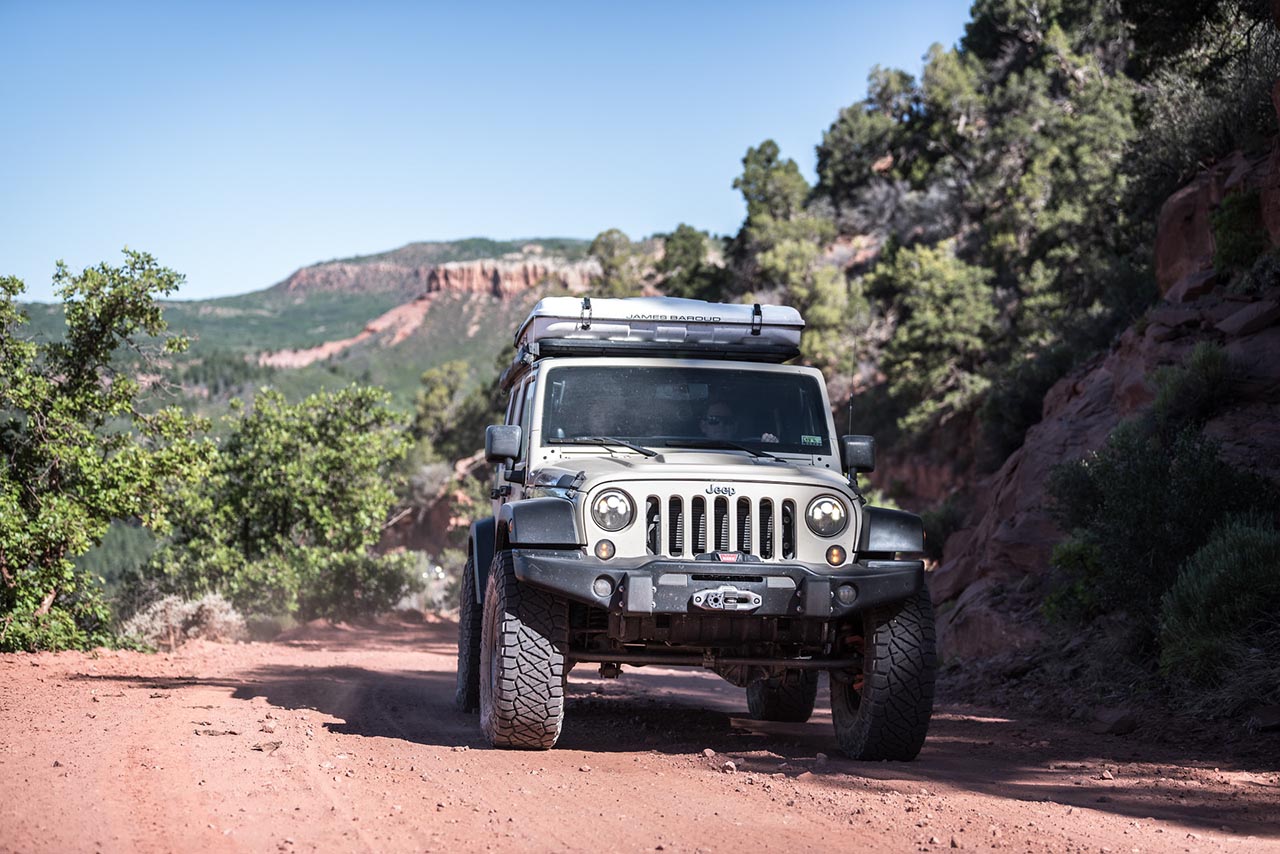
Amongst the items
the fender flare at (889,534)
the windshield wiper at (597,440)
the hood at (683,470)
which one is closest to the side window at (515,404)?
the windshield wiper at (597,440)

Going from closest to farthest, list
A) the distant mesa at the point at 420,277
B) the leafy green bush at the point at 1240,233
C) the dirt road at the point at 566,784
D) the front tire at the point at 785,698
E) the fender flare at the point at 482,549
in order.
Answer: the dirt road at the point at 566,784
the fender flare at the point at 482,549
the front tire at the point at 785,698
the leafy green bush at the point at 1240,233
the distant mesa at the point at 420,277

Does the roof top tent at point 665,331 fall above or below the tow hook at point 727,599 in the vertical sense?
above

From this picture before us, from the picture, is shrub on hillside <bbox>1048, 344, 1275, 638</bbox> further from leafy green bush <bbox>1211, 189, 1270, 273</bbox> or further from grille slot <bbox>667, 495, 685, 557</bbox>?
grille slot <bbox>667, 495, 685, 557</bbox>

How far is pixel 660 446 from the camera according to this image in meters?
Result: 7.77

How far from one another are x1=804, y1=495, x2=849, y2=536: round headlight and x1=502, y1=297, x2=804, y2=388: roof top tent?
1.88 meters

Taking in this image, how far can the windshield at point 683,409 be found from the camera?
7.89 meters

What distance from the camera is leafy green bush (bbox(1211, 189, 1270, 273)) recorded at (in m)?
13.6

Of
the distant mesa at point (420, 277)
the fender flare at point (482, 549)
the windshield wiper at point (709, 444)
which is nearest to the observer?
the windshield wiper at point (709, 444)

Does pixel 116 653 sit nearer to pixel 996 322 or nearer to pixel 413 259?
pixel 996 322

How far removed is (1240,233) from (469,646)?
988 centimetres

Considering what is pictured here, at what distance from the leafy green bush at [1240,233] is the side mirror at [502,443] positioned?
9732mm

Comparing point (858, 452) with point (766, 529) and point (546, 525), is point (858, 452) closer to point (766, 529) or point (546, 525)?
point (766, 529)

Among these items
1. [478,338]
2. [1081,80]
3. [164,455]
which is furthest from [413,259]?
[164,455]

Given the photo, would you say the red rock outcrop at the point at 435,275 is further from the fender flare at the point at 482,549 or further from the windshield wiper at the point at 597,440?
the windshield wiper at the point at 597,440
